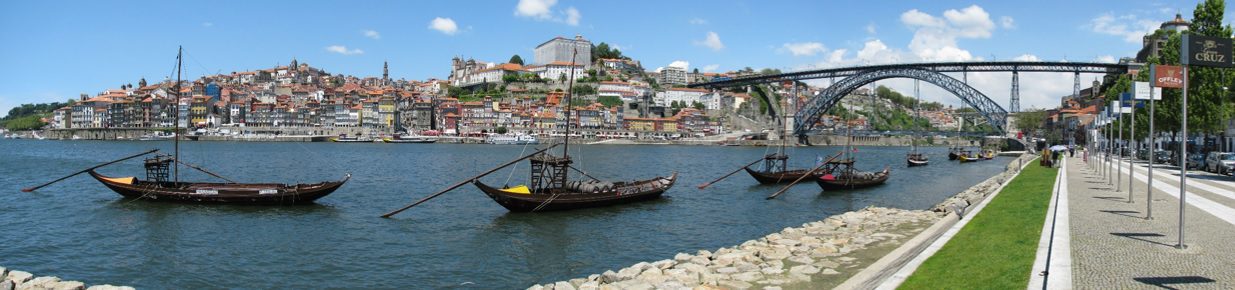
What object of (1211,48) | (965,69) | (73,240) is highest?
(965,69)

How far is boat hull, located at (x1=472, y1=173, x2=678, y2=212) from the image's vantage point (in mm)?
22266

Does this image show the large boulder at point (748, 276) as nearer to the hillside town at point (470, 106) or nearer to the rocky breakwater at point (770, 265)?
the rocky breakwater at point (770, 265)

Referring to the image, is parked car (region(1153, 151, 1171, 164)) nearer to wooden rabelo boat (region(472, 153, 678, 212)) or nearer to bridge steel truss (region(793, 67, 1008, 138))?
wooden rabelo boat (region(472, 153, 678, 212))

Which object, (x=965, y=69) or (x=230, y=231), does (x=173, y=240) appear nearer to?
(x=230, y=231)

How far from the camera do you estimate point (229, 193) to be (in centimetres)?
2473

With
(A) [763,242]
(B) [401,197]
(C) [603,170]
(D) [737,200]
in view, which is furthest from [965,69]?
(A) [763,242]

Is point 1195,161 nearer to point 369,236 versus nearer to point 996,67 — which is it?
point 369,236

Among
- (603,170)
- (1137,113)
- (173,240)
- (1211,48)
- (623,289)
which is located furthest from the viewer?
(603,170)

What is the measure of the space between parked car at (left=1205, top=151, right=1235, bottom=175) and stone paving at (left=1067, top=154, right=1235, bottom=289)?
1068 centimetres

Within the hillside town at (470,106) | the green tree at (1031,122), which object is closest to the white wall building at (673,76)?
the hillside town at (470,106)

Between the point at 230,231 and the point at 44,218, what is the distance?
24.0ft

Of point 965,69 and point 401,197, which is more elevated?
point 965,69

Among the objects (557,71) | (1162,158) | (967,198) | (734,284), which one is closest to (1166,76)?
(734,284)

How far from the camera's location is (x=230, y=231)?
64.2ft
